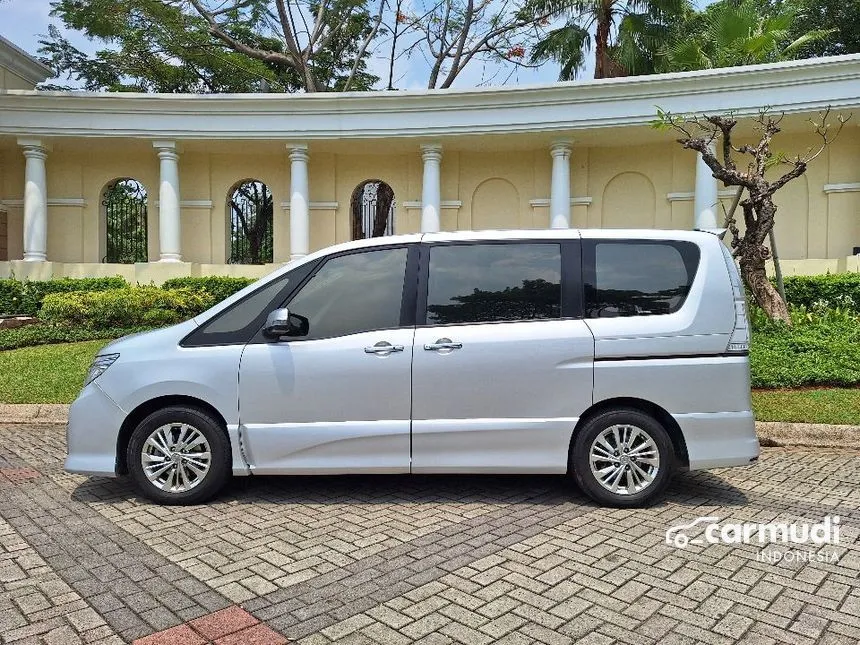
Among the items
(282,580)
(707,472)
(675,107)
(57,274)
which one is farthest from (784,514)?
(57,274)

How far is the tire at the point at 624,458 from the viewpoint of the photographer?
177 inches

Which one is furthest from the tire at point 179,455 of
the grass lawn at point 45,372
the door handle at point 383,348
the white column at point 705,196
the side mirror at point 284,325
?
the white column at point 705,196

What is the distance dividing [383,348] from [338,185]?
611 inches

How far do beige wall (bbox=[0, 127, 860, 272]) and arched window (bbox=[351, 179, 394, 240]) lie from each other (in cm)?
46

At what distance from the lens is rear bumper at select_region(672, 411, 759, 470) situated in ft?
14.6

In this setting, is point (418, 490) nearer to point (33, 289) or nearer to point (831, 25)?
point (33, 289)

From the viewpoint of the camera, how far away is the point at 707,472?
5469 millimetres

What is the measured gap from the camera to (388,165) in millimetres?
19141

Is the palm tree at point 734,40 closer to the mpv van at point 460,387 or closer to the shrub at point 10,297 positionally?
the mpv van at point 460,387

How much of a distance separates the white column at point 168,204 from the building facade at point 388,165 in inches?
2.0

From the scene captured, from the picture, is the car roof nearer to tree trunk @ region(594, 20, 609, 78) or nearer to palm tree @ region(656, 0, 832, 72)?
palm tree @ region(656, 0, 832, 72)

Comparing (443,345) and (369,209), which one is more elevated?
(369,209)

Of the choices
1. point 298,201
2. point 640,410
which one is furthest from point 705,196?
point 640,410

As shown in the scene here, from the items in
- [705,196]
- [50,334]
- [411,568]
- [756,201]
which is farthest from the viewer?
[705,196]
